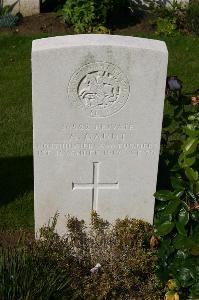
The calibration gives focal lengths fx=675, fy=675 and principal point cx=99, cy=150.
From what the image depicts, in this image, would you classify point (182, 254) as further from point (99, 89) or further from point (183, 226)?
point (99, 89)

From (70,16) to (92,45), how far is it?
512 centimetres

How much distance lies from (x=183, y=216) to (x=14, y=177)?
7.14ft

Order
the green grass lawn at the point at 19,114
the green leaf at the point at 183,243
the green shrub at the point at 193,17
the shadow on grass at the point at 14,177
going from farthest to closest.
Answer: the green shrub at the point at 193,17
the shadow on grass at the point at 14,177
the green grass lawn at the point at 19,114
the green leaf at the point at 183,243

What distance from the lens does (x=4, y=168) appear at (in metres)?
6.35

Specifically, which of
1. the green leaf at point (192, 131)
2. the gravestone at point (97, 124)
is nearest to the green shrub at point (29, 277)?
the gravestone at point (97, 124)

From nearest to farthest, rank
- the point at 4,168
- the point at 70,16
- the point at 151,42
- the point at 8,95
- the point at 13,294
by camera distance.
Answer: the point at 13,294 < the point at 151,42 < the point at 4,168 < the point at 8,95 < the point at 70,16

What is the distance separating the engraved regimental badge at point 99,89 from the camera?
14.2 ft

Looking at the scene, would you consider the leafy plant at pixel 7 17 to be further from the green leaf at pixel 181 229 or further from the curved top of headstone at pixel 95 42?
the green leaf at pixel 181 229

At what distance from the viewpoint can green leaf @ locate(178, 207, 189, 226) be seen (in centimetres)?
451

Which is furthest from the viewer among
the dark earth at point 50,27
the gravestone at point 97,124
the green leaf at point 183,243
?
the dark earth at point 50,27

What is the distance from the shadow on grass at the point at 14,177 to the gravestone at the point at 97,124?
105 centimetres

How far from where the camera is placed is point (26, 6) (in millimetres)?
9734

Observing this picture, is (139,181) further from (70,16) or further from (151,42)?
(70,16)

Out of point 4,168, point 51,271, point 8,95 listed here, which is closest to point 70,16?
point 8,95
